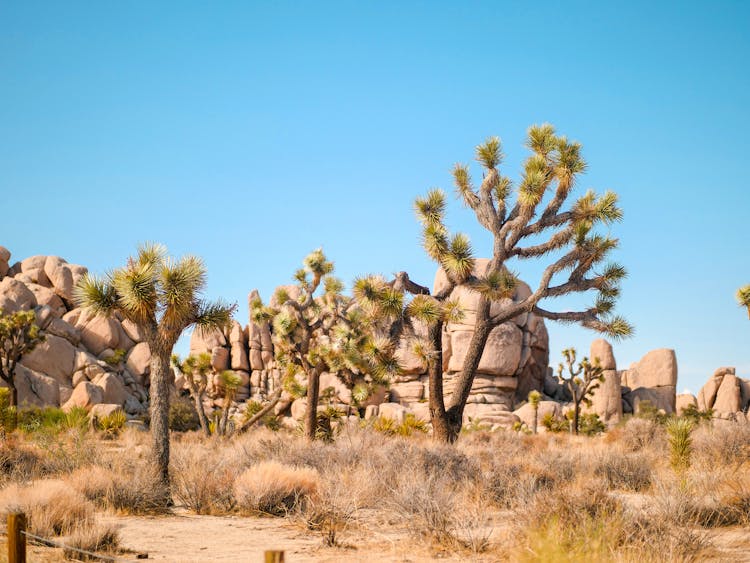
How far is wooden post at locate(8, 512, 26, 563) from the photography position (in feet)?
17.7

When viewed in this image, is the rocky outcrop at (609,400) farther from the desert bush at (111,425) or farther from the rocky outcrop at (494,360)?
the desert bush at (111,425)

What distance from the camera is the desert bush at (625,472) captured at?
40.6 feet

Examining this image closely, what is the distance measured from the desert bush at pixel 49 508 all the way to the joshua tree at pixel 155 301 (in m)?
3.18

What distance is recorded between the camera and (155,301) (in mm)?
12203

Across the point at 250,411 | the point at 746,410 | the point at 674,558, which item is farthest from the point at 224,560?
the point at 746,410

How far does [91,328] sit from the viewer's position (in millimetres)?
43219

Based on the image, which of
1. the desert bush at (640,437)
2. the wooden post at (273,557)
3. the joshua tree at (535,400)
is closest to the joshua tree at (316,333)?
the desert bush at (640,437)

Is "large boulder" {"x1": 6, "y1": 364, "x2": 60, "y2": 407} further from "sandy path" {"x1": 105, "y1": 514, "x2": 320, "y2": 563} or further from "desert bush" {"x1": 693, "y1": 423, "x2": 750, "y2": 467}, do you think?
"desert bush" {"x1": 693, "y1": 423, "x2": 750, "y2": 467}

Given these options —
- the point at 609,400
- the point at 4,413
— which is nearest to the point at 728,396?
the point at 609,400

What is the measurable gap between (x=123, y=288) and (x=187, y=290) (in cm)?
103

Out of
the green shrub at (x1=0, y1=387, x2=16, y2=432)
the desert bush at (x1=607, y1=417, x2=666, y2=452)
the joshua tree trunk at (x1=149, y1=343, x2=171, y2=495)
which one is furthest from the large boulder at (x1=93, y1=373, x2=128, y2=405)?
the joshua tree trunk at (x1=149, y1=343, x2=171, y2=495)

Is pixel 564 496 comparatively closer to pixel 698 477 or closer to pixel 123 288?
pixel 698 477

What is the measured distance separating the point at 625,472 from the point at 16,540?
10183mm

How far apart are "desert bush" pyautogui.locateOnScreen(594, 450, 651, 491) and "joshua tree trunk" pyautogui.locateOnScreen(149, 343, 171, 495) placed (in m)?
7.31
